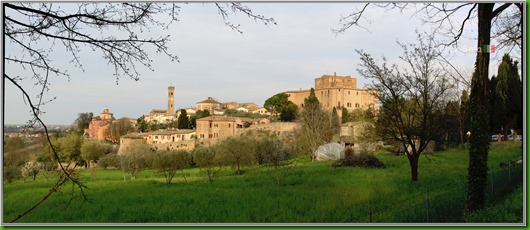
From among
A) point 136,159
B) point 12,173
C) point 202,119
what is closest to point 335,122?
point 202,119

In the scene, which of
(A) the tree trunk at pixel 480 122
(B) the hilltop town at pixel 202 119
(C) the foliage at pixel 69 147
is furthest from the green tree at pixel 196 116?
(A) the tree trunk at pixel 480 122

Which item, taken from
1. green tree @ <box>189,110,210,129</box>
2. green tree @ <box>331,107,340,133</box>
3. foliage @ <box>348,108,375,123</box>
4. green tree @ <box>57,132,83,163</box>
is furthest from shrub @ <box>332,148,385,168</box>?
green tree @ <box>57,132,83,163</box>

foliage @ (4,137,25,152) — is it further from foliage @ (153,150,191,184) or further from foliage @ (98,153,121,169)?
foliage @ (153,150,191,184)

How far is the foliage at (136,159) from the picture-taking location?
5149mm

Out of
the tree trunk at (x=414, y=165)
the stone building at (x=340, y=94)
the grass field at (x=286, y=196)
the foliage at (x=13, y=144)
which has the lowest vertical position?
the grass field at (x=286, y=196)

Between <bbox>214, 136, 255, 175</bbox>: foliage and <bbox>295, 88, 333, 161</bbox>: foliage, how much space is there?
0.97 metres

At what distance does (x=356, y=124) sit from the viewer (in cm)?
663

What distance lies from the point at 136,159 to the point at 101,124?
72cm

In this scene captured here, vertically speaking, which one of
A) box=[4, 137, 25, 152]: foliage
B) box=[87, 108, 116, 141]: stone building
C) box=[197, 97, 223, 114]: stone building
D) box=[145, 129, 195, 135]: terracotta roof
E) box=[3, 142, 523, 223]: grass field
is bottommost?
box=[3, 142, 523, 223]: grass field

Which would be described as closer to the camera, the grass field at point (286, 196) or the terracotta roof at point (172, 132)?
the grass field at point (286, 196)

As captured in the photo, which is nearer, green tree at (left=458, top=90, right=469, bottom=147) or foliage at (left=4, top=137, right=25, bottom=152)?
foliage at (left=4, top=137, right=25, bottom=152)

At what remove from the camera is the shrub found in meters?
5.44

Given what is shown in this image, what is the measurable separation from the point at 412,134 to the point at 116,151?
13.1 feet

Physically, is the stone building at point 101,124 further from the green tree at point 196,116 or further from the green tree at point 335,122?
the green tree at point 335,122
